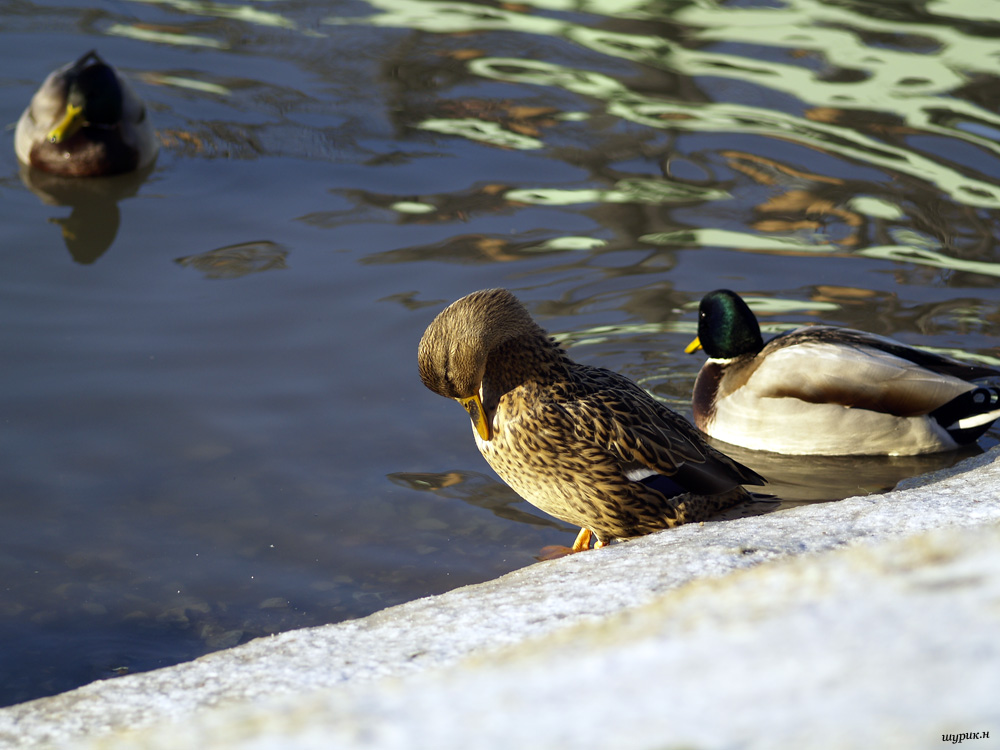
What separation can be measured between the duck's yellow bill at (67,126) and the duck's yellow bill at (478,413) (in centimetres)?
541

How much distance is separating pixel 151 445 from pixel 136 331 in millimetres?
1163

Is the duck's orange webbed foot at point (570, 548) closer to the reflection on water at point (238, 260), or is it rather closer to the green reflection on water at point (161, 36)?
the reflection on water at point (238, 260)

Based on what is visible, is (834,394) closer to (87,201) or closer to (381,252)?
(381,252)

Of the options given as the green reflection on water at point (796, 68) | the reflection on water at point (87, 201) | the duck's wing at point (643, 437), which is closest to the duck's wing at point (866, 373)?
the duck's wing at point (643, 437)

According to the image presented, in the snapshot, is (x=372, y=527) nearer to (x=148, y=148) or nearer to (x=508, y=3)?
(x=148, y=148)

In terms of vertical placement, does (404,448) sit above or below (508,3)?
below

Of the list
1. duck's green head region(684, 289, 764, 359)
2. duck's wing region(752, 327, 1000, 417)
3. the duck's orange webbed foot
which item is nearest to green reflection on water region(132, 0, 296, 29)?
duck's green head region(684, 289, 764, 359)

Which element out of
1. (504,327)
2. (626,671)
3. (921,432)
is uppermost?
(626,671)

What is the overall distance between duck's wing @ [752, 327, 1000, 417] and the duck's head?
2087mm

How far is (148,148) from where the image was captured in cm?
863

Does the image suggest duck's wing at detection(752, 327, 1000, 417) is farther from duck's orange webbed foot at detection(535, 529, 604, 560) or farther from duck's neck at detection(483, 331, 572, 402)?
duck's neck at detection(483, 331, 572, 402)

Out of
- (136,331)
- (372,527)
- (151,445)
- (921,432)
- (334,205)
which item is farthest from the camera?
(334,205)

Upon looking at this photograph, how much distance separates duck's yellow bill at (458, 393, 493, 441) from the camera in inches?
164

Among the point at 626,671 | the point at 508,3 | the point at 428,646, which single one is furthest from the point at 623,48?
the point at 626,671
